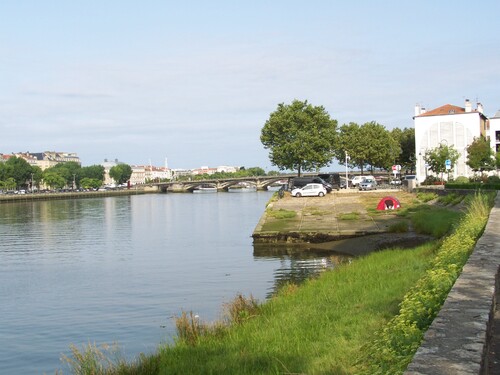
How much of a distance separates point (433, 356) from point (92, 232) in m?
50.7

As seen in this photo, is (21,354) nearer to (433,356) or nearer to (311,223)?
(433,356)

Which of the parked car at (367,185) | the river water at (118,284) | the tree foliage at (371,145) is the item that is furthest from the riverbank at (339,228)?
the tree foliage at (371,145)

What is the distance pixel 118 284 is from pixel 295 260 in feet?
30.0

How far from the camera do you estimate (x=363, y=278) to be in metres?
15.5

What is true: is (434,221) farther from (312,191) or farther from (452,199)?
(312,191)

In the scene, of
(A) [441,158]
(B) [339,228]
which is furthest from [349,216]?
(A) [441,158]

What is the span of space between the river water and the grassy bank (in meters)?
3.08

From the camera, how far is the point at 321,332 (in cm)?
1001

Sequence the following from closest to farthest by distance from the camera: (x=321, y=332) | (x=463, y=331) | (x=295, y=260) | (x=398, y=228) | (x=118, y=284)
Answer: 1. (x=463, y=331)
2. (x=321, y=332)
3. (x=118, y=284)
4. (x=295, y=260)
5. (x=398, y=228)

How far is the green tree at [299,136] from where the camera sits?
96438 mm

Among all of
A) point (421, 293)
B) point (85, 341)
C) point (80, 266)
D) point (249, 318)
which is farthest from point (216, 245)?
point (421, 293)

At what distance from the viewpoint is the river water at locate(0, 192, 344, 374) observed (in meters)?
16.1

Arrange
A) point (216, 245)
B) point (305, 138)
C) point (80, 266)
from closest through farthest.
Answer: point (80, 266) → point (216, 245) → point (305, 138)

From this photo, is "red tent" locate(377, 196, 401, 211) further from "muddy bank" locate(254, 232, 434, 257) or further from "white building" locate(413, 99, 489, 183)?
"white building" locate(413, 99, 489, 183)
